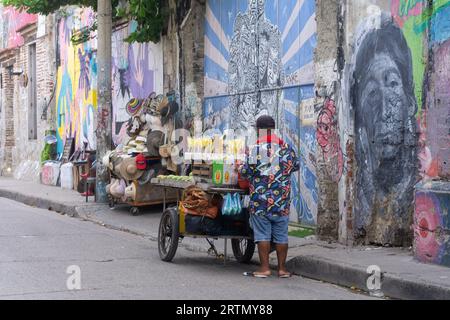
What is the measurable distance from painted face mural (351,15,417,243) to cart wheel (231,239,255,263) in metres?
1.52

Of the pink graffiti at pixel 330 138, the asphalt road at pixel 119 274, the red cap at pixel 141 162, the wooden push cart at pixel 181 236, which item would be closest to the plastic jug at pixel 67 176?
the red cap at pixel 141 162

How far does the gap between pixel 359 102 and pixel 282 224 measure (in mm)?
2322

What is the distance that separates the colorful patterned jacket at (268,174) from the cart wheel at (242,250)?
1260 millimetres

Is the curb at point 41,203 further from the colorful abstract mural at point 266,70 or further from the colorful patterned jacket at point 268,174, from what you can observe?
the colorful patterned jacket at point 268,174

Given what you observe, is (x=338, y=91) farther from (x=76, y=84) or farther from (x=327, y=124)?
(x=76, y=84)

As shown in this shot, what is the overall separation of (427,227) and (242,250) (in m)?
2.49

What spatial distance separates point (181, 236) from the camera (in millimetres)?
9695

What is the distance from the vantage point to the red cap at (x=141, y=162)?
14.6 meters

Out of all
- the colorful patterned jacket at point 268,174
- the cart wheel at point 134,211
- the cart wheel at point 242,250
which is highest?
the colorful patterned jacket at point 268,174

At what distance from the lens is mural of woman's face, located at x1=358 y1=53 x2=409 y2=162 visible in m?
9.92

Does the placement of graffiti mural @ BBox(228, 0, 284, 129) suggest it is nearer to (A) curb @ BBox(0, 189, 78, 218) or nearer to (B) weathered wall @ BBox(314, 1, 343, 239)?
(B) weathered wall @ BBox(314, 1, 343, 239)

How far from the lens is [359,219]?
10.3 m
